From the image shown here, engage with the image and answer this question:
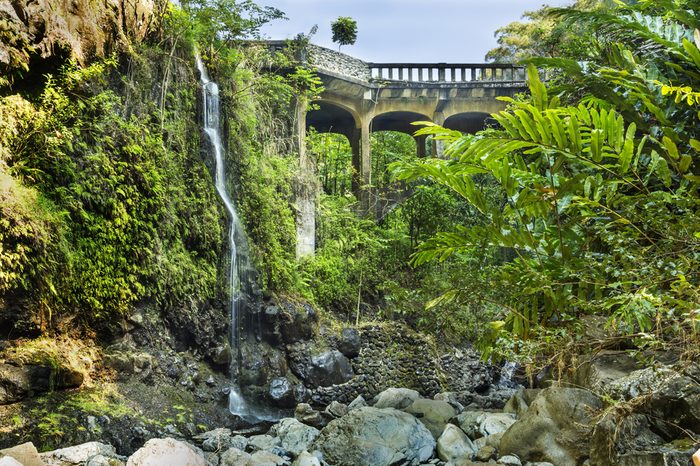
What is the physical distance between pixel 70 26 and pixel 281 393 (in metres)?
5.89

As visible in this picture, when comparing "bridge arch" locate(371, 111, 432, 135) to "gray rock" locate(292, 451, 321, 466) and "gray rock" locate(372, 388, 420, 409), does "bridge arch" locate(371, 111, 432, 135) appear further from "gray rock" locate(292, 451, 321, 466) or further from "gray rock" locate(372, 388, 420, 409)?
"gray rock" locate(292, 451, 321, 466)

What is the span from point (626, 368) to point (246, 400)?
19.4 feet

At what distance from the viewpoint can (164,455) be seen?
4.98 meters

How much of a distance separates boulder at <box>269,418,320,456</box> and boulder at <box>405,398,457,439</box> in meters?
1.24

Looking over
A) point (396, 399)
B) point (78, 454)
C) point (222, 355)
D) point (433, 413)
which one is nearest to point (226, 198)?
point (222, 355)

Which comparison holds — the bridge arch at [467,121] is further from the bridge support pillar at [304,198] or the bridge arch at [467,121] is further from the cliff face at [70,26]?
the cliff face at [70,26]

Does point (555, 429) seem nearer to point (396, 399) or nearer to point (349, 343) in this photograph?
point (396, 399)

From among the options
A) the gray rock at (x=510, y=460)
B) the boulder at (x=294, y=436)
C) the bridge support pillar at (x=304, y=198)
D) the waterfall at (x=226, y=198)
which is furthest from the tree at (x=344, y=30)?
the gray rock at (x=510, y=460)

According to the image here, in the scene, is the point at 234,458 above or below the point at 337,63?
below

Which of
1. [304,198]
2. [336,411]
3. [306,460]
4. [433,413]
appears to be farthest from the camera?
[304,198]

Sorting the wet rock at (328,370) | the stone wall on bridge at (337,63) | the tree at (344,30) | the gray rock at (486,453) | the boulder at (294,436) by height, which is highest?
the tree at (344,30)

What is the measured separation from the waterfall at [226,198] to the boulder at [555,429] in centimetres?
525

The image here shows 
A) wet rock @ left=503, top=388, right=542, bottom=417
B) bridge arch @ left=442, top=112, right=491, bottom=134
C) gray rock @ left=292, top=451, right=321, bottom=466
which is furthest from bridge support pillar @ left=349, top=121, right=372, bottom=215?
gray rock @ left=292, top=451, right=321, bottom=466

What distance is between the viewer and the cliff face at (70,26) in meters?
6.83
